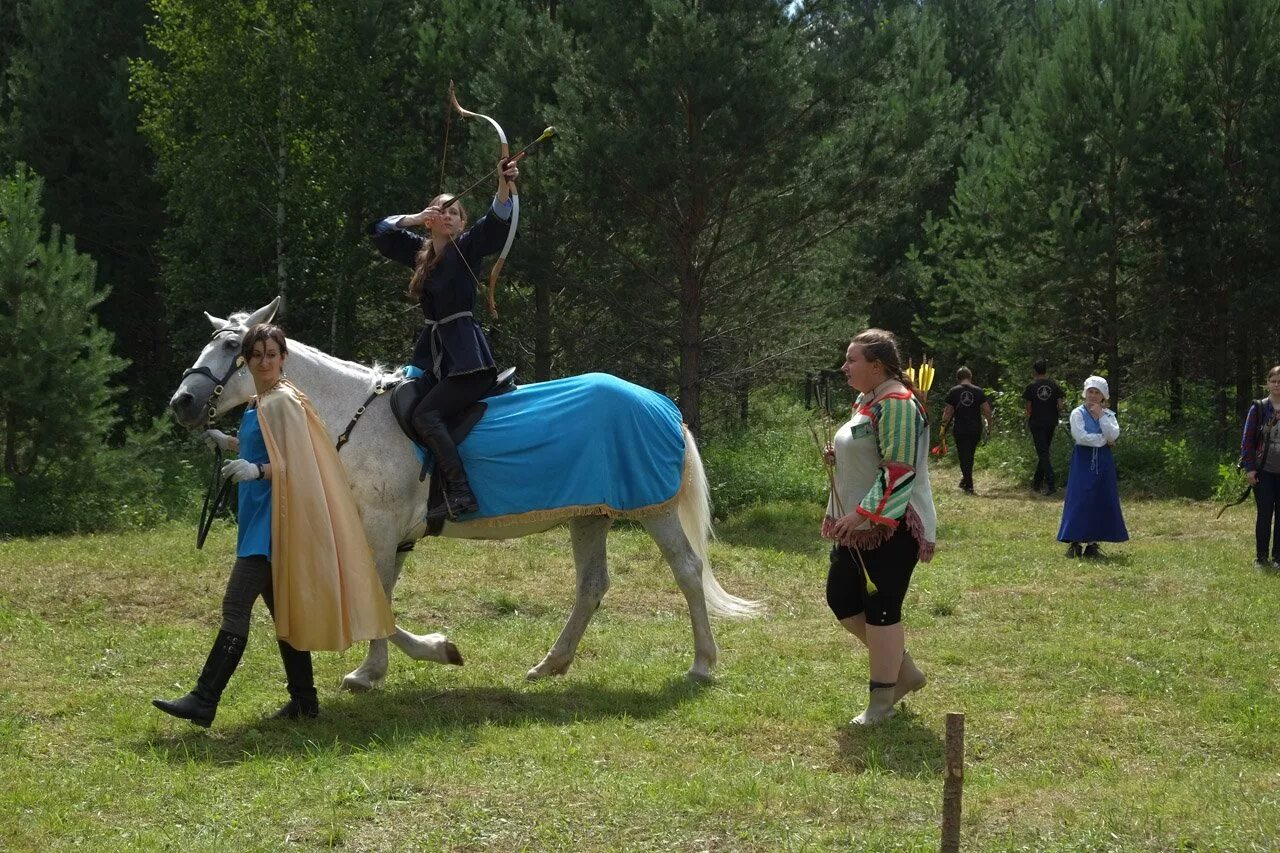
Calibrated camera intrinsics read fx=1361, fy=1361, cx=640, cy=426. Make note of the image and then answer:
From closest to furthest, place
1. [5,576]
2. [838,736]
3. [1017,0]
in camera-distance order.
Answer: [838,736] < [5,576] < [1017,0]

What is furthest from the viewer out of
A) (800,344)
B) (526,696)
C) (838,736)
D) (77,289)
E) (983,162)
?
(983,162)

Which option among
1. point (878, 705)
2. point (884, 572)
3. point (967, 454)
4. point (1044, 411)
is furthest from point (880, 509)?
point (967, 454)

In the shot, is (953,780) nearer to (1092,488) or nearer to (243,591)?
(243,591)

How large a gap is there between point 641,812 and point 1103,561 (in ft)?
27.6

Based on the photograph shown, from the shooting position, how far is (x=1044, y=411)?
18.6m

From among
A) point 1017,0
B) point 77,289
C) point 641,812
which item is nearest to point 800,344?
point 77,289

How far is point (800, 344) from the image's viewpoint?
17172 millimetres

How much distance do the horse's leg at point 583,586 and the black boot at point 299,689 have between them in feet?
4.33

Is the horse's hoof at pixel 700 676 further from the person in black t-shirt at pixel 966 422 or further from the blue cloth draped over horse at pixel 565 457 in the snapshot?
the person in black t-shirt at pixel 966 422

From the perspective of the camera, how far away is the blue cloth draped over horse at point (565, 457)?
7086 millimetres

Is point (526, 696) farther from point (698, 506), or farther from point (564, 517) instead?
point (698, 506)

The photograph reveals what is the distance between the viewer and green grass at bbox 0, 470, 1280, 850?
15.7 feet

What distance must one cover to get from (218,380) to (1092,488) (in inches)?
336

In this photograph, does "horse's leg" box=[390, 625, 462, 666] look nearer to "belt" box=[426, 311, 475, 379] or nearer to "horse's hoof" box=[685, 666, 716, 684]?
"horse's hoof" box=[685, 666, 716, 684]
